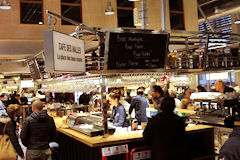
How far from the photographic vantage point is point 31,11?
10.1 meters

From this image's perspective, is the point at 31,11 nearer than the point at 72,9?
Yes

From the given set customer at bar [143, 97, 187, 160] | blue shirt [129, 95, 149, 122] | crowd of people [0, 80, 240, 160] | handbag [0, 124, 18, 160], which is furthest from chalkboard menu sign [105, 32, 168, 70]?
blue shirt [129, 95, 149, 122]

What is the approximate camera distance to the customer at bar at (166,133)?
12.2 ft

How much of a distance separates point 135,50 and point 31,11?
22.7ft

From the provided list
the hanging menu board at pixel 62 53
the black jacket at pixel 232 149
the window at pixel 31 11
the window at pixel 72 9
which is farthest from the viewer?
the window at pixel 72 9

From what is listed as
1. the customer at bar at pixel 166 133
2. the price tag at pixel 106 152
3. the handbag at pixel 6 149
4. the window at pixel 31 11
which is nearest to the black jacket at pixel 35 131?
the handbag at pixel 6 149

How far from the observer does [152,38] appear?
15.1ft

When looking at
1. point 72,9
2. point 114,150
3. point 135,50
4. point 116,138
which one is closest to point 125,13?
point 72,9

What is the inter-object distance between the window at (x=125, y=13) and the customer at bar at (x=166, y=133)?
789 cm

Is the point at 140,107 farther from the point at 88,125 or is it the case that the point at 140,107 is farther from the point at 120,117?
the point at 88,125

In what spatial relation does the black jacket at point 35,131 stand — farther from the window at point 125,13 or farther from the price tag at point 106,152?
the window at point 125,13

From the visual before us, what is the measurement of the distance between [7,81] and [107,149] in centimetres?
2067

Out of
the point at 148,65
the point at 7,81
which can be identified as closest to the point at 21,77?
the point at 7,81

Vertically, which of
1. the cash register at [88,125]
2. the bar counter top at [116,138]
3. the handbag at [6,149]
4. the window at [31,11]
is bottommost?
the handbag at [6,149]
